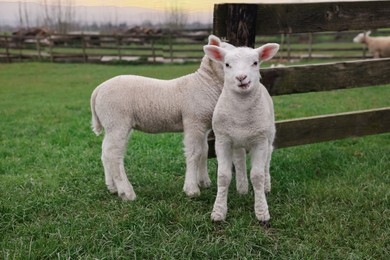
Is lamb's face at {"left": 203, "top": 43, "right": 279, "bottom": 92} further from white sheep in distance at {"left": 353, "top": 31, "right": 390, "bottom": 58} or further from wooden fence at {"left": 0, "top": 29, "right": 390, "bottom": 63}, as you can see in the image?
wooden fence at {"left": 0, "top": 29, "right": 390, "bottom": 63}

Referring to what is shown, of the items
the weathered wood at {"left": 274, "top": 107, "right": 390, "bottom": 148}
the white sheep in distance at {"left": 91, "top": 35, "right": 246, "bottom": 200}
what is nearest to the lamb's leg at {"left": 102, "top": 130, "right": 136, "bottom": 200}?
the white sheep in distance at {"left": 91, "top": 35, "right": 246, "bottom": 200}

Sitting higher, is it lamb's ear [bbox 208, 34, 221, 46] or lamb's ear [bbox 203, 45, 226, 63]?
lamb's ear [bbox 208, 34, 221, 46]

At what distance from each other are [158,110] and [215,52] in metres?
0.87

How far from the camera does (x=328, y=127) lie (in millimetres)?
5102

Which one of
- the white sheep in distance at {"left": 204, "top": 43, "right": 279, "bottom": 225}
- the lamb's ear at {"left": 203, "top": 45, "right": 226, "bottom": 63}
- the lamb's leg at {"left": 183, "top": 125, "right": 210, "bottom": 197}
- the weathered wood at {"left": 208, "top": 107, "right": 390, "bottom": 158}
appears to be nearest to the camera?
the white sheep in distance at {"left": 204, "top": 43, "right": 279, "bottom": 225}

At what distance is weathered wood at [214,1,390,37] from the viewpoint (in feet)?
14.0

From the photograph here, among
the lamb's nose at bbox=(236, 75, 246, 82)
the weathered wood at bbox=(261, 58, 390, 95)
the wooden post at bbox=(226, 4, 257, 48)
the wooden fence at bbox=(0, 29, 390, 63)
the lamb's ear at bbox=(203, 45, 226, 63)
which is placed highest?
the wooden post at bbox=(226, 4, 257, 48)

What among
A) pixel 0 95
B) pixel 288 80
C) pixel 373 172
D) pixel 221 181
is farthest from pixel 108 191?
pixel 0 95

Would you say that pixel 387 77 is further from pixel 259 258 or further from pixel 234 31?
pixel 259 258

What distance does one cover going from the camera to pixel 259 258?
304 centimetres

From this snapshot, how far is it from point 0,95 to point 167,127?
445 inches

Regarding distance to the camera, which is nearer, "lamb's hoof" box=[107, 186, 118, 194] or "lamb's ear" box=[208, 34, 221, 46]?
"lamb's ear" box=[208, 34, 221, 46]

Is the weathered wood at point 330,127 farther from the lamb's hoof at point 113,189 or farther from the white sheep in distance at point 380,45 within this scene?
the white sheep in distance at point 380,45

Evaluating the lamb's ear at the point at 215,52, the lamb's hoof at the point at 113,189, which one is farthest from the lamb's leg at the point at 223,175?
the lamb's hoof at the point at 113,189
